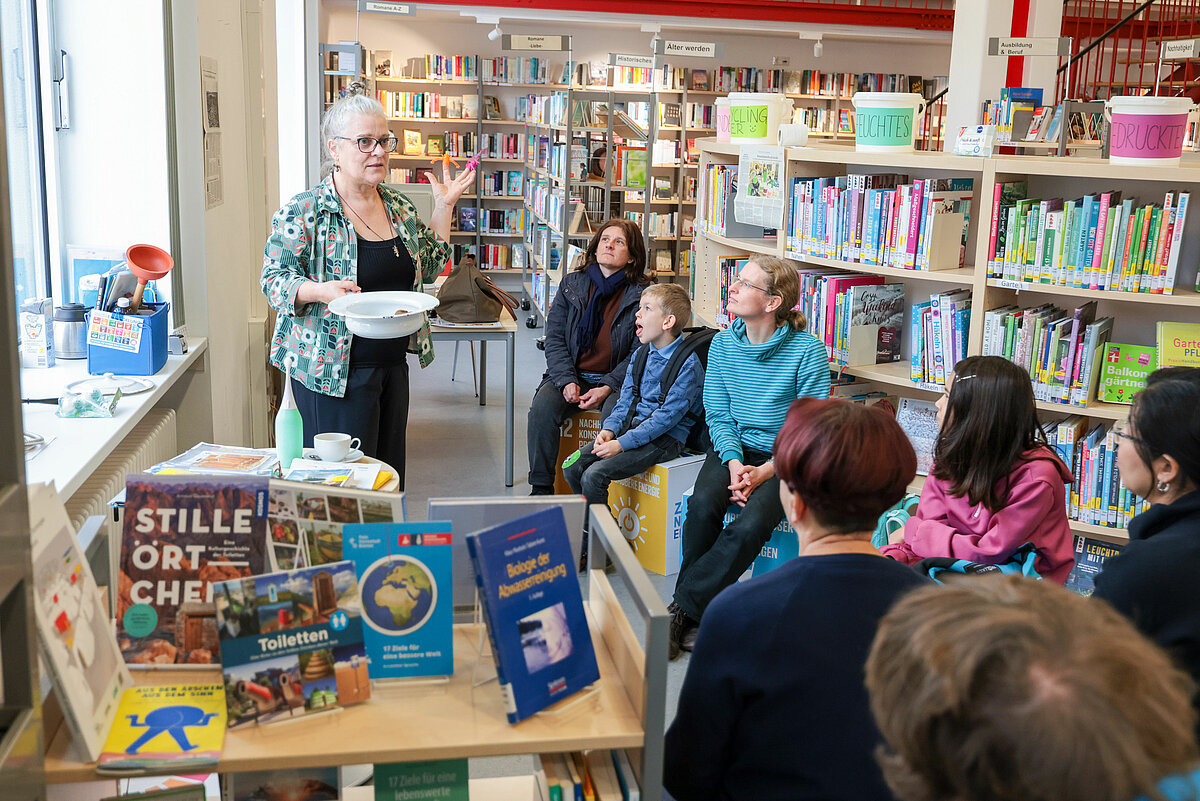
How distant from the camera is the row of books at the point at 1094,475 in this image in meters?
3.30

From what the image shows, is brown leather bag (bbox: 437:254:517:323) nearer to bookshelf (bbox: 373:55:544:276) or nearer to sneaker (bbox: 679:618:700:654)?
sneaker (bbox: 679:618:700:654)

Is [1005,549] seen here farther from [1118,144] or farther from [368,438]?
[368,438]

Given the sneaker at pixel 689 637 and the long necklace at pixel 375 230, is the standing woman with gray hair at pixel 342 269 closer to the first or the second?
the long necklace at pixel 375 230

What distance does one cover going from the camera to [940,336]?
141 inches

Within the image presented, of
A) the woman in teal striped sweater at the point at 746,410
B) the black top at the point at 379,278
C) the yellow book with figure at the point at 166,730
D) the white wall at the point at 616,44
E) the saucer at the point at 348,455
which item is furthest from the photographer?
the white wall at the point at 616,44

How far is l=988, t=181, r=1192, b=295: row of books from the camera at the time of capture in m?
3.12

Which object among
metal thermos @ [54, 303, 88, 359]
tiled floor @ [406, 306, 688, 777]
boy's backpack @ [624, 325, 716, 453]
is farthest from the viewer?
tiled floor @ [406, 306, 688, 777]

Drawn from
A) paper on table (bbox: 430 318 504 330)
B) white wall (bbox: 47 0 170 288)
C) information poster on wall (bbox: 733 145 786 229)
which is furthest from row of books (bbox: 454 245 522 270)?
white wall (bbox: 47 0 170 288)

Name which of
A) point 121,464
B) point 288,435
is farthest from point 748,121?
point 121,464

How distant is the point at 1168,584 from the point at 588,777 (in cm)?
102

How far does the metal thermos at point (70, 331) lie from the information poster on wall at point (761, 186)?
2.53 meters

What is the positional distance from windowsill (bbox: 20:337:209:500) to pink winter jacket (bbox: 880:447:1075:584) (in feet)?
7.09

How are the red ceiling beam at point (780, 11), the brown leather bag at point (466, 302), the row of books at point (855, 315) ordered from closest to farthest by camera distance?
the row of books at point (855, 315)
the brown leather bag at point (466, 302)
the red ceiling beam at point (780, 11)

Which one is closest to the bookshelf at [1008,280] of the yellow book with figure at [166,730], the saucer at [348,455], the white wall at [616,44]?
the saucer at [348,455]
